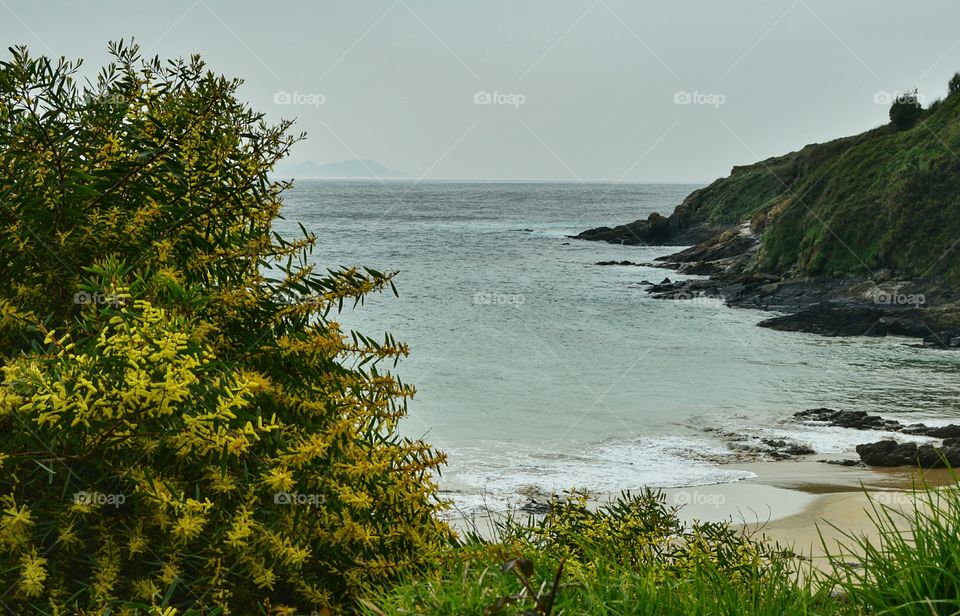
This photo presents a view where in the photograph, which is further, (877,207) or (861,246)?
(877,207)

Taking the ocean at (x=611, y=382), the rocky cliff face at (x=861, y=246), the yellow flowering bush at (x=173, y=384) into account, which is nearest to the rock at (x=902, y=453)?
the ocean at (x=611, y=382)

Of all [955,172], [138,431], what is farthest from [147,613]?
[955,172]

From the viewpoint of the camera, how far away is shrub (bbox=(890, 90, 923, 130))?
43125 millimetres

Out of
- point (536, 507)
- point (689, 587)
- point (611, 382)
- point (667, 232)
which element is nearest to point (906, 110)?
point (667, 232)

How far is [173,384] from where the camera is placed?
224cm

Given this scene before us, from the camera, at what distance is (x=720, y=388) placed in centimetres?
2327

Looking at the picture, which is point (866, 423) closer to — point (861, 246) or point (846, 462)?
point (846, 462)

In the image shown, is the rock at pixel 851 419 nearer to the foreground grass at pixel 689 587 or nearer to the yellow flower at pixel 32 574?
the foreground grass at pixel 689 587

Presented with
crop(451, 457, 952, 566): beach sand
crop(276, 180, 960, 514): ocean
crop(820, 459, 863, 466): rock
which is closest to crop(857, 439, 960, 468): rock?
crop(820, 459, 863, 466): rock

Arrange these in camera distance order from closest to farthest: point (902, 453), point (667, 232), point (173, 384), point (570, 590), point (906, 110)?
1. point (173, 384)
2. point (570, 590)
3. point (902, 453)
4. point (906, 110)
5. point (667, 232)

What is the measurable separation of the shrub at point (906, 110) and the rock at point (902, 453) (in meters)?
31.8

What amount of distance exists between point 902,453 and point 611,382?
926 cm

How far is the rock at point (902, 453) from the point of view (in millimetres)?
15234

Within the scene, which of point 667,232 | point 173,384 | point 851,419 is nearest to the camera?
point 173,384
